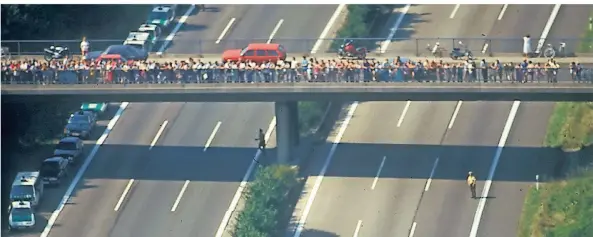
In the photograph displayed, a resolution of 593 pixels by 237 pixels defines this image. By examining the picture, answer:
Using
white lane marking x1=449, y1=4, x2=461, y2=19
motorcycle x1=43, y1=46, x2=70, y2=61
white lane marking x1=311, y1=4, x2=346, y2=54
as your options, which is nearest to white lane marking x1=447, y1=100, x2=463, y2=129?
white lane marking x1=311, y1=4, x2=346, y2=54

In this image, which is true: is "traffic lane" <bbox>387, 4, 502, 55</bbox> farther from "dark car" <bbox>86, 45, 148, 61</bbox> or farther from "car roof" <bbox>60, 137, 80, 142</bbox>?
"car roof" <bbox>60, 137, 80, 142</bbox>

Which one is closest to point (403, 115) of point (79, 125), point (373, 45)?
point (373, 45)

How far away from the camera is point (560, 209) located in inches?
3440

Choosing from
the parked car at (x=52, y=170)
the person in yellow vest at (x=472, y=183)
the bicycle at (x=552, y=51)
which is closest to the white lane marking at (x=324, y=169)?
the person in yellow vest at (x=472, y=183)

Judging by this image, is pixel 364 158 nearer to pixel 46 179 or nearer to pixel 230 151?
pixel 230 151

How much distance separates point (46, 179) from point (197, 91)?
825 cm

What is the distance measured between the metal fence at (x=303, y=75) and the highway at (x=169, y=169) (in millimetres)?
5084

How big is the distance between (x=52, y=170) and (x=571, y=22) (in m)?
29.2

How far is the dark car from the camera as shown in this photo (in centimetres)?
9594

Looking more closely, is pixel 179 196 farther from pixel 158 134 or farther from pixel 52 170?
pixel 52 170

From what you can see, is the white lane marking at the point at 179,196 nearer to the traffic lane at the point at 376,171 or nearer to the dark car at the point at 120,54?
the traffic lane at the point at 376,171

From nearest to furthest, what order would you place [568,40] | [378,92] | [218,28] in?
[378,92] < [568,40] < [218,28]

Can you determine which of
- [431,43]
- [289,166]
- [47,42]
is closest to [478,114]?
[431,43]

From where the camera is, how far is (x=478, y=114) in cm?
9875
